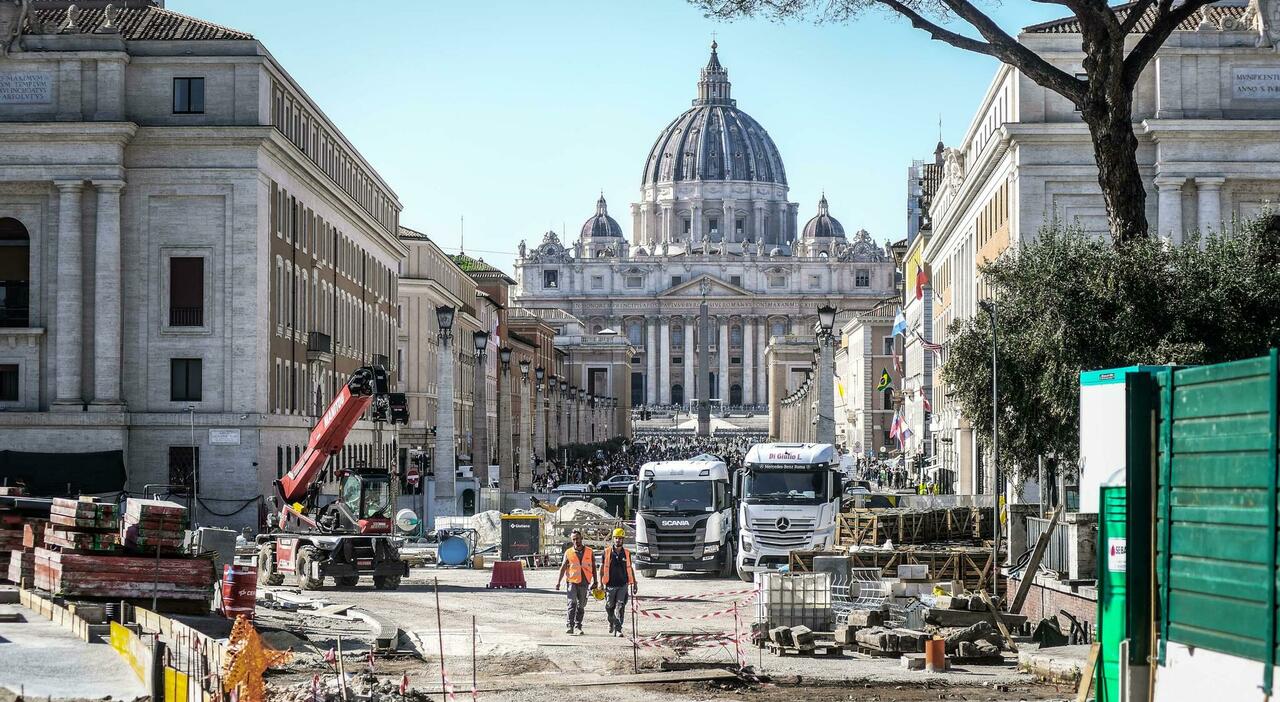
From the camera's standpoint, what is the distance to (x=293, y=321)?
170ft

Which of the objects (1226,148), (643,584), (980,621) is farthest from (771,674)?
(1226,148)

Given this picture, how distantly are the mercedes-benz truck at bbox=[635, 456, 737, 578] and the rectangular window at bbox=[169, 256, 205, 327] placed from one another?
15.5 meters

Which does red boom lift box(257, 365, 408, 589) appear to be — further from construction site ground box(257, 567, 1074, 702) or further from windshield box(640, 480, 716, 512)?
windshield box(640, 480, 716, 512)

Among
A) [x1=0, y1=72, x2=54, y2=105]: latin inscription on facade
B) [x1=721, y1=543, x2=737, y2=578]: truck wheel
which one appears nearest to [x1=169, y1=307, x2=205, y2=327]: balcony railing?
[x1=0, y1=72, x2=54, y2=105]: latin inscription on facade

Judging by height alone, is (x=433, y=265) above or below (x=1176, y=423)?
above

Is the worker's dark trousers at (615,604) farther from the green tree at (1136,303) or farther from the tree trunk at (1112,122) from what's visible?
the green tree at (1136,303)

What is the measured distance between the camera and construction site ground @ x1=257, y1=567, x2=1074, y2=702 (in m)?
18.2

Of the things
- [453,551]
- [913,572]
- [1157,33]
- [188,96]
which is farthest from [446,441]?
[1157,33]

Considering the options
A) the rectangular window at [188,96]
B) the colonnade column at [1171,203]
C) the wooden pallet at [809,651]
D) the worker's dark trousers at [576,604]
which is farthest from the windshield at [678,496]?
the rectangular window at [188,96]

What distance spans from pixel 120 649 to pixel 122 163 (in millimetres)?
28783

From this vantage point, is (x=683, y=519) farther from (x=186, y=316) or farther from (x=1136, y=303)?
(x=186, y=316)

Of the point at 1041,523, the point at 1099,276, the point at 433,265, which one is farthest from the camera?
the point at 433,265

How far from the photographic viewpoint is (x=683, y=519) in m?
36.3

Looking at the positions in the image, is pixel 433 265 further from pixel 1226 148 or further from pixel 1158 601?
pixel 1158 601
